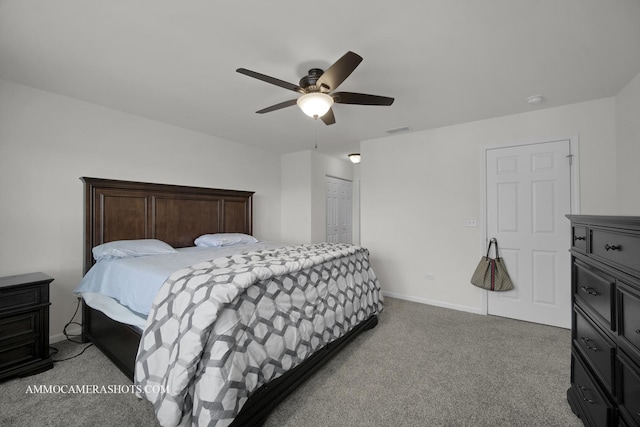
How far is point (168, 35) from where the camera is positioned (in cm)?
181

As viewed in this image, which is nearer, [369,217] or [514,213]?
[514,213]

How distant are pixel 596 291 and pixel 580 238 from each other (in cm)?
35

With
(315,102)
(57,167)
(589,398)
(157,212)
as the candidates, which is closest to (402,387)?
(589,398)

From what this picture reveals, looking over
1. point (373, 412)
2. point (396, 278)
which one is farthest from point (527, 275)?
point (373, 412)

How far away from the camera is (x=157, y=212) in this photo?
→ 330 cm

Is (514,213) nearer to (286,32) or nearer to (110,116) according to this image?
(286,32)

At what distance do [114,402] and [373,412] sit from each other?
1.70 m

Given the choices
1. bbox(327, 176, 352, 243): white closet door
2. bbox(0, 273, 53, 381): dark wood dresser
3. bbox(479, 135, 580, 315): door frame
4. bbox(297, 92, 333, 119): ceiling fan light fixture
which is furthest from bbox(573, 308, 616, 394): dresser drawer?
bbox(327, 176, 352, 243): white closet door

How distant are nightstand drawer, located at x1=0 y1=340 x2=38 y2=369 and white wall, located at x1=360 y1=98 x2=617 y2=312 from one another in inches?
148

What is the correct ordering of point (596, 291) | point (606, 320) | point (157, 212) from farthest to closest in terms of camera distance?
1. point (157, 212)
2. point (596, 291)
3. point (606, 320)

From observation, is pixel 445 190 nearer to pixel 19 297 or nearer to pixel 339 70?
pixel 339 70

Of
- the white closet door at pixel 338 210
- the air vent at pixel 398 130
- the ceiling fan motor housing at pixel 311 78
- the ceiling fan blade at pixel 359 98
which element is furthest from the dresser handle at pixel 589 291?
the white closet door at pixel 338 210

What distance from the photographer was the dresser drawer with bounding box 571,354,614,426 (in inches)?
49.2

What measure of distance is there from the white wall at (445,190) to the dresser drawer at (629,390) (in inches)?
92.3
